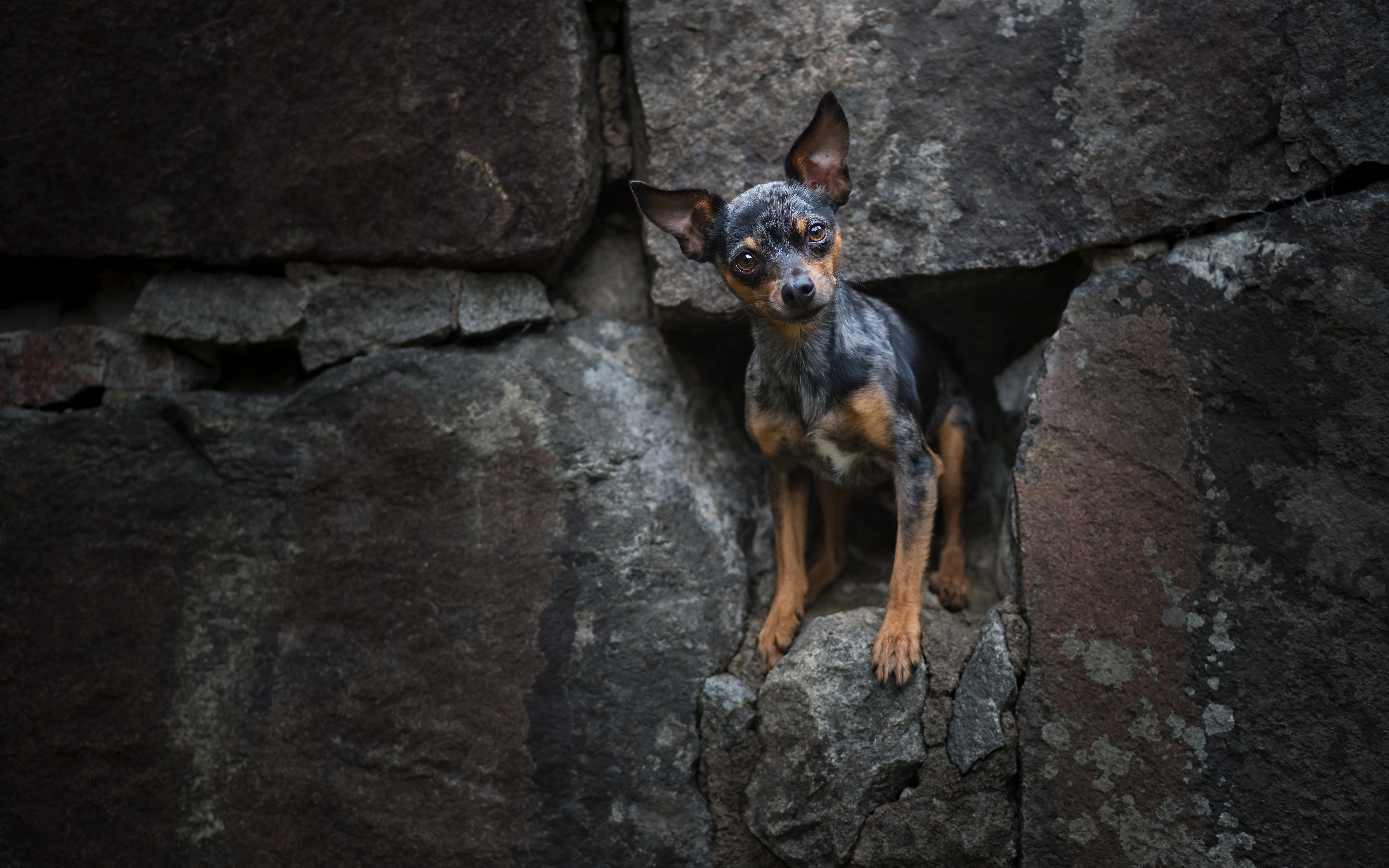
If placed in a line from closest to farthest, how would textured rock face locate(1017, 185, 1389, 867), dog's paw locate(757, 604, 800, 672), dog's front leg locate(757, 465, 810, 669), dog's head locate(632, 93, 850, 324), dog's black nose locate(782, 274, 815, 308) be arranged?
textured rock face locate(1017, 185, 1389, 867), dog's black nose locate(782, 274, 815, 308), dog's head locate(632, 93, 850, 324), dog's paw locate(757, 604, 800, 672), dog's front leg locate(757, 465, 810, 669)

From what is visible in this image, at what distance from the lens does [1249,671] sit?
3.04 m

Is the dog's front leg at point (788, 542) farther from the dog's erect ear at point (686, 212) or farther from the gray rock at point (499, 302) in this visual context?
the gray rock at point (499, 302)

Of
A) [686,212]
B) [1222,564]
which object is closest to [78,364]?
[686,212]

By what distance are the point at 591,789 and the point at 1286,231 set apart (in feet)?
10.7

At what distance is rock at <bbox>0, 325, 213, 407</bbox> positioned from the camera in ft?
12.7

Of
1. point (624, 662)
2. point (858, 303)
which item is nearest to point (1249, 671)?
point (858, 303)

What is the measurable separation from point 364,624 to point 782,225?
225 centimetres

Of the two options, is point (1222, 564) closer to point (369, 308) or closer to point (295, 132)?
point (369, 308)

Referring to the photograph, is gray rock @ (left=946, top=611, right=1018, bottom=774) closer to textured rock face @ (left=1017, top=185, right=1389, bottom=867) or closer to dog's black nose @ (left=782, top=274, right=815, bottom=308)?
textured rock face @ (left=1017, top=185, right=1389, bottom=867)

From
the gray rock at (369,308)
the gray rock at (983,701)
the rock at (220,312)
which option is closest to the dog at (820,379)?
the gray rock at (983,701)

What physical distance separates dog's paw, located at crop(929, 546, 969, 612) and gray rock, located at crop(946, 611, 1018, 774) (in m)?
0.47

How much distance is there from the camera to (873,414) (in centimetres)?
349

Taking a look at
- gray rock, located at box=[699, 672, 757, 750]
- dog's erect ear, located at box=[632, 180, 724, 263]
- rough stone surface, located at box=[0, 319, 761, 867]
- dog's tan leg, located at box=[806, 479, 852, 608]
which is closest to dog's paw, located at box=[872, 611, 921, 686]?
gray rock, located at box=[699, 672, 757, 750]

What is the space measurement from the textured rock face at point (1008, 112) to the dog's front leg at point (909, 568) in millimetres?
848
